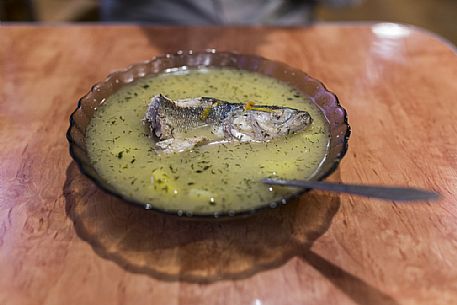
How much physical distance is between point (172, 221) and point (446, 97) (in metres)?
0.84

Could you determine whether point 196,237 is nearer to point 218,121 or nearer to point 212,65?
point 218,121

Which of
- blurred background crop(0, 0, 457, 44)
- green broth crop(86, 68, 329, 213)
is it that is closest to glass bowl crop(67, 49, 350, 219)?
green broth crop(86, 68, 329, 213)

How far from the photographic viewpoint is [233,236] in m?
0.97

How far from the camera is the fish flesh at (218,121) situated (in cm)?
108

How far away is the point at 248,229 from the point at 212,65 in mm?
534

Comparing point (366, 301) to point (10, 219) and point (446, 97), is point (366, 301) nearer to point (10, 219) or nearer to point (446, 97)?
point (10, 219)

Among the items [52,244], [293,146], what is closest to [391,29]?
[293,146]

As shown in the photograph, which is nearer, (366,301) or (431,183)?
(366,301)

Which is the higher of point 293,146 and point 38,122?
point 293,146

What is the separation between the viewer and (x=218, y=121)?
3.65 ft

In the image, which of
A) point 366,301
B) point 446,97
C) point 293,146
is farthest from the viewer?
point 446,97

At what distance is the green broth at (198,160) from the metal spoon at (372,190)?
27mm

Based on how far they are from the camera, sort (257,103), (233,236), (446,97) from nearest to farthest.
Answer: (233,236), (257,103), (446,97)

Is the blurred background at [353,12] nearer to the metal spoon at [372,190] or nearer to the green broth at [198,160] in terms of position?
the green broth at [198,160]
